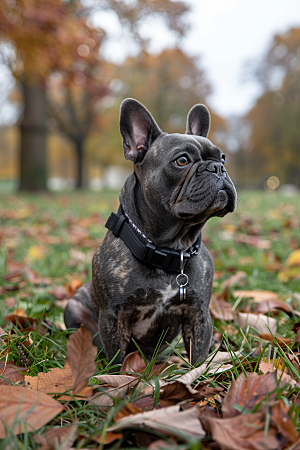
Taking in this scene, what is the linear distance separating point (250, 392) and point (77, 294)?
1482 mm

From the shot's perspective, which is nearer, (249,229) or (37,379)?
(37,379)

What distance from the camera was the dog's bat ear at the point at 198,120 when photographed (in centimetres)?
252

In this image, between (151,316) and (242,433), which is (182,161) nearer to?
(151,316)

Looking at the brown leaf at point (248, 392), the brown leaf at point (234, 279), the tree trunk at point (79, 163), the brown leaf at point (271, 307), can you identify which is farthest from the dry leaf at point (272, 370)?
the tree trunk at point (79, 163)

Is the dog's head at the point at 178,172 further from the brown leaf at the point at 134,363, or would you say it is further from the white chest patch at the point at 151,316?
the brown leaf at the point at 134,363

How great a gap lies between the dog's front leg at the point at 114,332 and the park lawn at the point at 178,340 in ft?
0.42

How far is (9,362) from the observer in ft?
6.22

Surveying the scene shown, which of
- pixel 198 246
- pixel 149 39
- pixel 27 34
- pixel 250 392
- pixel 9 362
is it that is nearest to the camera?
pixel 250 392

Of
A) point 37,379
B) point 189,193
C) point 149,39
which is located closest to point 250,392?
point 37,379

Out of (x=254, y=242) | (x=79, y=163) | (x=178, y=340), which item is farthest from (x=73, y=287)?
(x=79, y=163)

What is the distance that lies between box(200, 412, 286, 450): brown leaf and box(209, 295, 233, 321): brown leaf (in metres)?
1.33

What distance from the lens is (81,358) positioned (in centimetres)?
155

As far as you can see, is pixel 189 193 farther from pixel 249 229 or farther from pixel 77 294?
pixel 249 229

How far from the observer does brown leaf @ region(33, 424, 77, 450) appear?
119 cm
